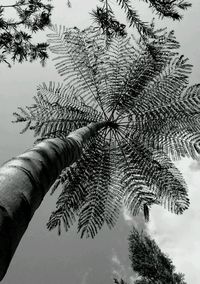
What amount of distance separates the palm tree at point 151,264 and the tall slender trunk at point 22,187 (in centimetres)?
1378

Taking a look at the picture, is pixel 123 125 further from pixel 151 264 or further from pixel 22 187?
pixel 151 264

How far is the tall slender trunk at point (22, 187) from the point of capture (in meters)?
1.03

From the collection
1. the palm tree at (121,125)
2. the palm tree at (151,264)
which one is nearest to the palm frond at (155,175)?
the palm tree at (121,125)

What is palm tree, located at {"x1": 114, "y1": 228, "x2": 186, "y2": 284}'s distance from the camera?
556 inches

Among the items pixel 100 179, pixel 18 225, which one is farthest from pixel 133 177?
pixel 18 225

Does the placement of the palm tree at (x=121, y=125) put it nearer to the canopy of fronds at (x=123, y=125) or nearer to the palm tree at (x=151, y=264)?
the canopy of fronds at (x=123, y=125)

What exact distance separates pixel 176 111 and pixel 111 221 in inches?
74.3

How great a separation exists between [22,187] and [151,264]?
47.5ft

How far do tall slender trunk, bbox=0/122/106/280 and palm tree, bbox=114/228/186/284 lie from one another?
13.8m

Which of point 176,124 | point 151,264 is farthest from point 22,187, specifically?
point 151,264

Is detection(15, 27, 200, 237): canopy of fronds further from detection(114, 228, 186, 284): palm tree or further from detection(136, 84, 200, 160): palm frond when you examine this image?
detection(114, 228, 186, 284): palm tree

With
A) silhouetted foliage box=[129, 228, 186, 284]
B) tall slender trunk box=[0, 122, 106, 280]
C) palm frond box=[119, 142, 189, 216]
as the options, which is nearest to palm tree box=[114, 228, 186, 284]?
silhouetted foliage box=[129, 228, 186, 284]

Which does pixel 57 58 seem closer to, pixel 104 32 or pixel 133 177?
pixel 104 32

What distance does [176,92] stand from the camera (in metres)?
4.80
